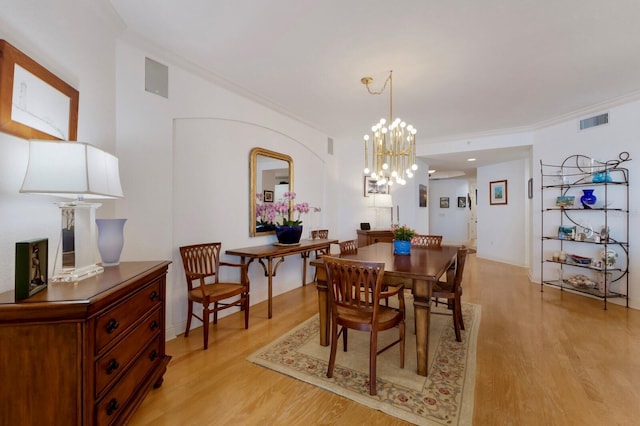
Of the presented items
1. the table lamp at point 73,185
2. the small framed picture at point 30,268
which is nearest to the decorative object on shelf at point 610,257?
the table lamp at point 73,185

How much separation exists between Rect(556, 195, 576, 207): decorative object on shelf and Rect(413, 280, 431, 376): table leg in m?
3.71

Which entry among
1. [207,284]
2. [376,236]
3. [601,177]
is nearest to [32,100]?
[207,284]

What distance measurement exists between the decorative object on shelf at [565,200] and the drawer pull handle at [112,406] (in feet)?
18.5

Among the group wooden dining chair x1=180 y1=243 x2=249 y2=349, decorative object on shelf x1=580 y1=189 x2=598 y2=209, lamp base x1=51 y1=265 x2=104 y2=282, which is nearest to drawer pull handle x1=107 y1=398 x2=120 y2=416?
lamp base x1=51 y1=265 x2=104 y2=282

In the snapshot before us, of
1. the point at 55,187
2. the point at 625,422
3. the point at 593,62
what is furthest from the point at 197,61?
the point at 625,422

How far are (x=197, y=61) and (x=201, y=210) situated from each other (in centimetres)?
153

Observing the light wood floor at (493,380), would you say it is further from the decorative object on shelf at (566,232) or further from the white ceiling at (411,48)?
the white ceiling at (411,48)

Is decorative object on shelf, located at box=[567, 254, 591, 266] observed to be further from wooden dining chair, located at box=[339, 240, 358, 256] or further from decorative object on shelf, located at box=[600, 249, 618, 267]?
wooden dining chair, located at box=[339, 240, 358, 256]

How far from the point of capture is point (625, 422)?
167 centimetres

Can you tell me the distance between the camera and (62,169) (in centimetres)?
128

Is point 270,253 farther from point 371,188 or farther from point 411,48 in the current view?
point 371,188

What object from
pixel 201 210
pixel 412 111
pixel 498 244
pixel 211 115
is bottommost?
pixel 498 244

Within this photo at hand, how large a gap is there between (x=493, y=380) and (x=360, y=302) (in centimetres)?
116

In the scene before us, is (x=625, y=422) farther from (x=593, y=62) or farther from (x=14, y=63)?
(x=14, y=63)
